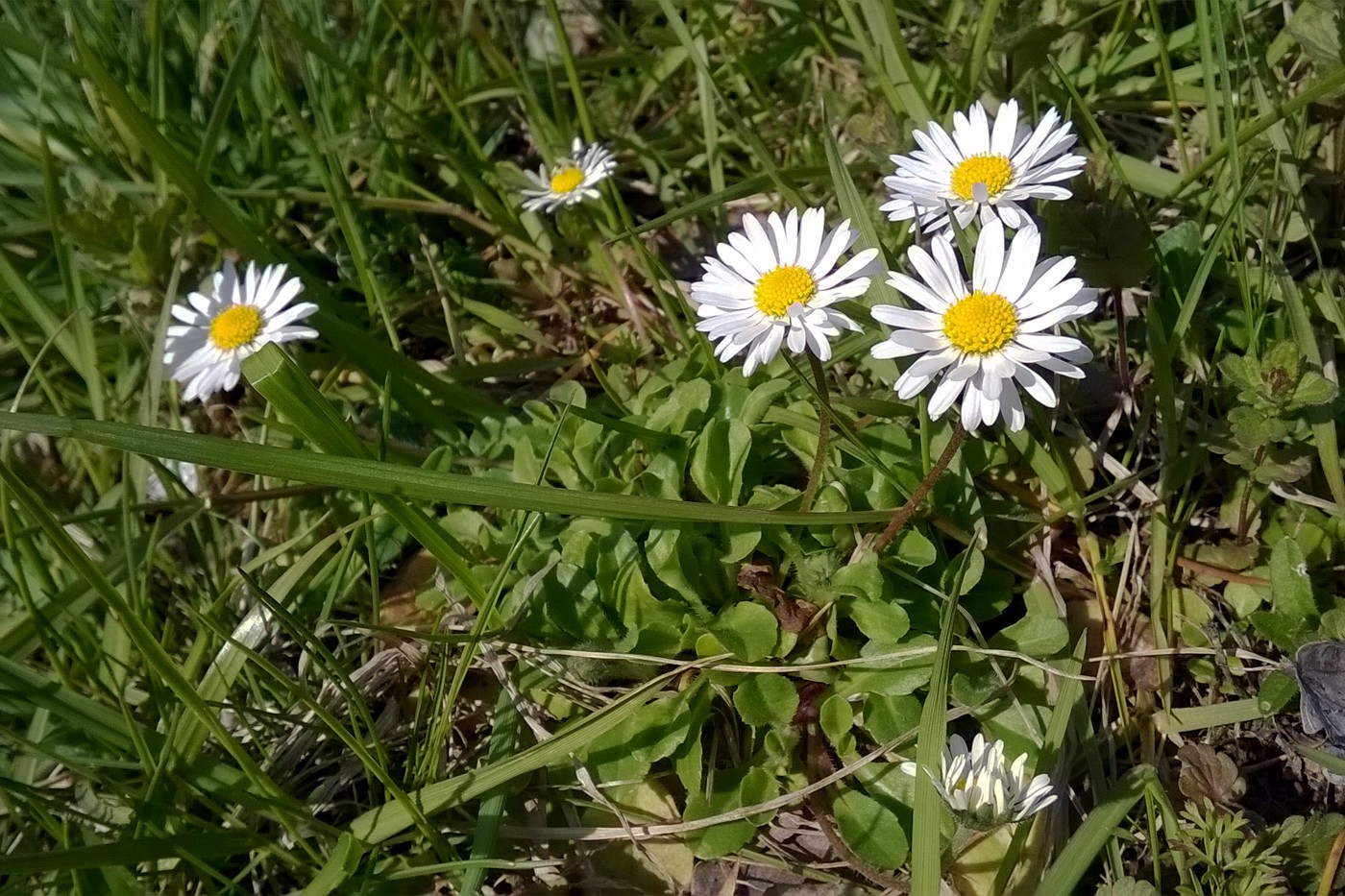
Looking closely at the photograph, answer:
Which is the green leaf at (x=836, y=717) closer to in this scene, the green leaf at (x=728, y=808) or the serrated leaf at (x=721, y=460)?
the green leaf at (x=728, y=808)

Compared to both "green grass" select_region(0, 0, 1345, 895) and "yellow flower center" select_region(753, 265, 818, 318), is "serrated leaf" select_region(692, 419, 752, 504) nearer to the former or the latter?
"green grass" select_region(0, 0, 1345, 895)

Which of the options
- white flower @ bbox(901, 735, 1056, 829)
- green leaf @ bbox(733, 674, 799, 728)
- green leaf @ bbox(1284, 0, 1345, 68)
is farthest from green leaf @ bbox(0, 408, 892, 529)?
green leaf @ bbox(1284, 0, 1345, 68)

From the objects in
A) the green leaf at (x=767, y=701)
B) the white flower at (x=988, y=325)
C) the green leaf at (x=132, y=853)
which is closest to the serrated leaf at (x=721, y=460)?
the green leaf at (x=767, y=701)

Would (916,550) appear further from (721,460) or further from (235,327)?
(235,327)

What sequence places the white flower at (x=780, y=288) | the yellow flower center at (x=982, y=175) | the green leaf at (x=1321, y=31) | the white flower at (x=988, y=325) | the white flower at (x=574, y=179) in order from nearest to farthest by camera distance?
1. the white flower at (x=988, y=325)
2. the white flower at (x=780, y=288)
3. the yellow flower center at (x=982, y=175)
4. the green leaf at (x=1321, y=31)
5. the white flower at (x=574, y=179)

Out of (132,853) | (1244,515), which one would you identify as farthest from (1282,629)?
(132,853)

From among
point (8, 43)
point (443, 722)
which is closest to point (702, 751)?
point (443, 722)
